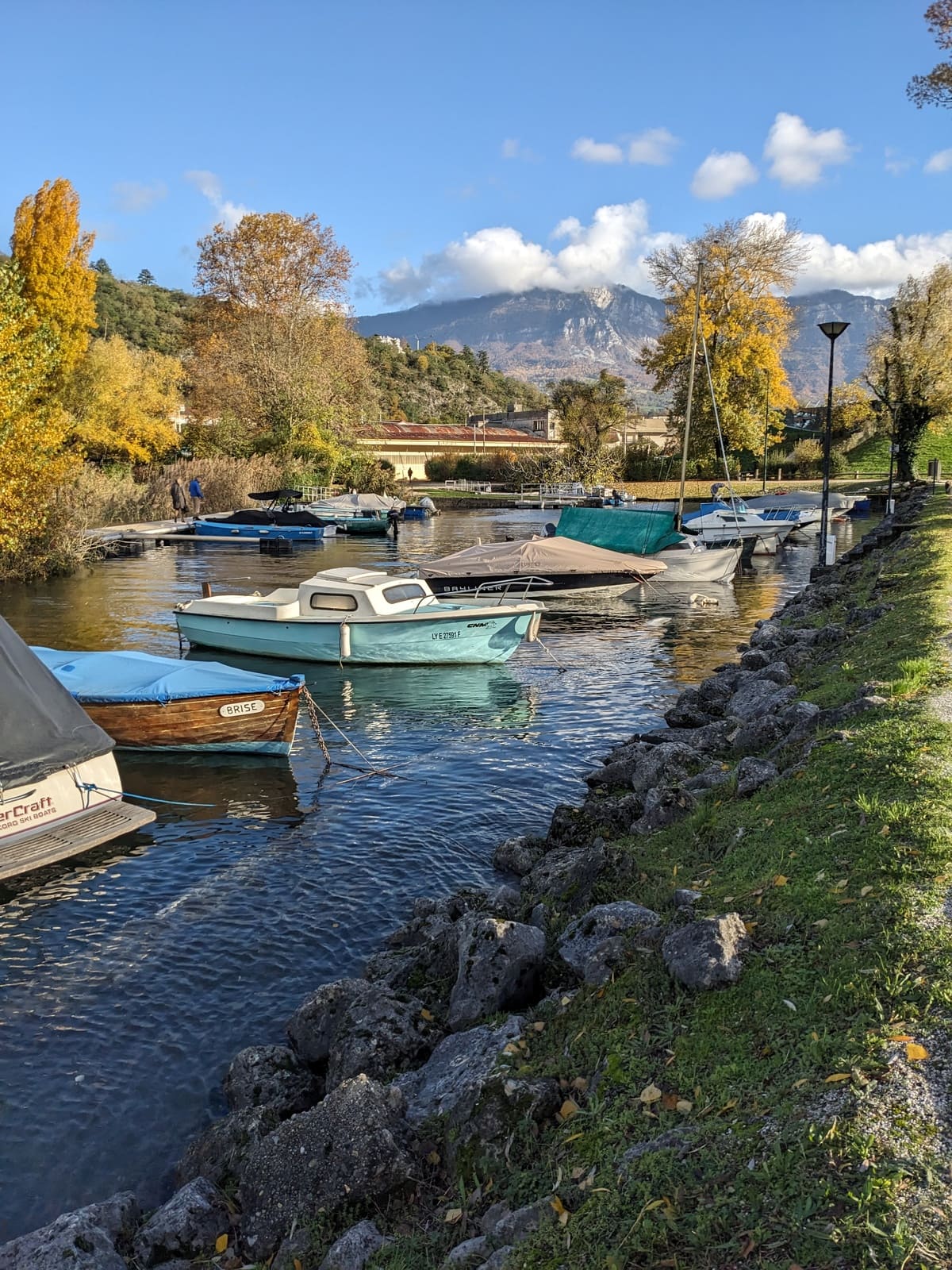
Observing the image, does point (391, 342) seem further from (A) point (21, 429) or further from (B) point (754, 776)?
(B) point (754, 776)

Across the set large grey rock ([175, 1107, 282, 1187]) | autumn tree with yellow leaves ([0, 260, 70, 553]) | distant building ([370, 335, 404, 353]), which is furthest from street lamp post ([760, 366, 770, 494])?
distant building ([370, 335, 404, 353])

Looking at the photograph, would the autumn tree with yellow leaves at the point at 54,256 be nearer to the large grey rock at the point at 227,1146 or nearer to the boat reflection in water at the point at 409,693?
the boat reflection in water at the point at 409,693

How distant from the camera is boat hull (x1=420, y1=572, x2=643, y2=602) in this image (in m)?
26.8

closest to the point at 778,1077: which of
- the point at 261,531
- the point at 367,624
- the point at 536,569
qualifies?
the point at 367,624

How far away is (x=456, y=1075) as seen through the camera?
227 inches

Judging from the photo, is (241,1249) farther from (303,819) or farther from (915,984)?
(303,819)

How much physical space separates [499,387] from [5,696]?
17382 cm

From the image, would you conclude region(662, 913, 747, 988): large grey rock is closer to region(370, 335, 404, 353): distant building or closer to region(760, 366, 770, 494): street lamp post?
region(760, 366, 770, 494): street lamp post

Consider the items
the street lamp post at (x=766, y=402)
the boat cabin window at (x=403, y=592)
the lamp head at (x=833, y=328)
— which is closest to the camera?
the boat cabin window at (x=403, y=592)

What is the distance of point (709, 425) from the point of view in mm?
71438

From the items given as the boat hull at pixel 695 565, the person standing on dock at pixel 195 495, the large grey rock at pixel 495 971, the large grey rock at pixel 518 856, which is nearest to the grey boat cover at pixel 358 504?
the person standing on dock at pixel 195 495

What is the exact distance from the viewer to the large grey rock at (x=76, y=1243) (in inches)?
197

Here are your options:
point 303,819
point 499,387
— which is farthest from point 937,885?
point 499,387

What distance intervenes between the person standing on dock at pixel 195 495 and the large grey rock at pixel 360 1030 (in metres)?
54.0
